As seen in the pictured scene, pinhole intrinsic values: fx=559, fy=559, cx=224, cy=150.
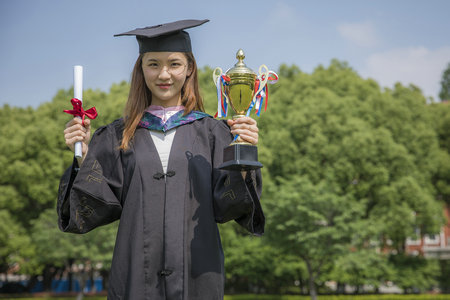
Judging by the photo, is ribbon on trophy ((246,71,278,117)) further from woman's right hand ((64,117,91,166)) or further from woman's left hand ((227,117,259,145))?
woman's right hand ((64,117,91,166))

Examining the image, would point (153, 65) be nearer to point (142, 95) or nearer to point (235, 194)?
point (142, 95)

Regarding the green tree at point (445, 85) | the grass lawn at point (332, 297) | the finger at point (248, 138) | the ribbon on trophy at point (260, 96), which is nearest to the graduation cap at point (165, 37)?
the ribbon on trophy at point (260, 96)

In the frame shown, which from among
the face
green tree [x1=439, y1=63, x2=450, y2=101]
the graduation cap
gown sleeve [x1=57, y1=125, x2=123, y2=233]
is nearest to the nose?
the face

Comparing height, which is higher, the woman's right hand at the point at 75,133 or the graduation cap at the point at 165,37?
the graduation cap at the point at 165,37

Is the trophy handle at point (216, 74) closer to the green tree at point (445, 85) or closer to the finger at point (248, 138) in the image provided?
the finger at point (248, 138)

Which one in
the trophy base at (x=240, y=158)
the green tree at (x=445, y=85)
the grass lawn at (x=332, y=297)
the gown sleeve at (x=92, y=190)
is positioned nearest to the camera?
the trophy base at (x=240, y=158)

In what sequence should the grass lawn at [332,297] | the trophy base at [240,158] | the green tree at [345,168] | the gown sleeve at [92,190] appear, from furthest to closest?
the grass lawn at [332,297] → the green tree at [345,168] → the gown sleeve at [92,190] → the trophy base at [240,158]

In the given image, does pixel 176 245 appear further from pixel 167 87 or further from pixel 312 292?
pixel 312 292

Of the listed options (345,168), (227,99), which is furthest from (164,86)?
(345,168)

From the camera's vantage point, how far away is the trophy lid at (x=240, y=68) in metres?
3.31

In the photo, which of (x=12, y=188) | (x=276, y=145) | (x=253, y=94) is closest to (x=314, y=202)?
(x=276, y=145)

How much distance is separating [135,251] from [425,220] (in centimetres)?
2363

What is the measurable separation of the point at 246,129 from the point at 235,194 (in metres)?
0.38

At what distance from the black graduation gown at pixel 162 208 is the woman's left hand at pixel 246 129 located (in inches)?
8.7
